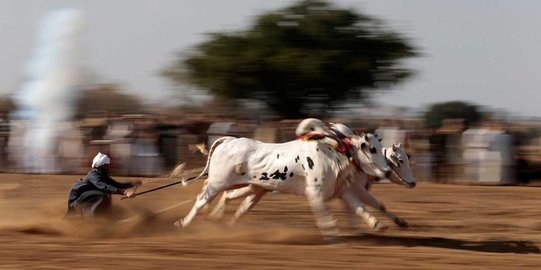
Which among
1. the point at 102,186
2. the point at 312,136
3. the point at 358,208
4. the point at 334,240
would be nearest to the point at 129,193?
the point at 102,186

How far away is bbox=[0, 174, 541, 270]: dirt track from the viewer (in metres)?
10.0

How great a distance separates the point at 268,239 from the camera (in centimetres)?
1214

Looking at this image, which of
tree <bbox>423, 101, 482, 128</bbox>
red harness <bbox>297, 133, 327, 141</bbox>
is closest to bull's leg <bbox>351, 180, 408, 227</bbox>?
red harness <bbox>297, 133, 327, 141</bbox>

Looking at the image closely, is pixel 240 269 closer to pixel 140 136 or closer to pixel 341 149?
pixel 341 149

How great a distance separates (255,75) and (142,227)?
2115 centimetres

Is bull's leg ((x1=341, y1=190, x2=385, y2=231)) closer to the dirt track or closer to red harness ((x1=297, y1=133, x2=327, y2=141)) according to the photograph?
the dirt track

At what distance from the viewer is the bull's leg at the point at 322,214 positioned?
11906 mm

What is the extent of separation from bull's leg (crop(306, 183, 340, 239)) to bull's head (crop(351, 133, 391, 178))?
0.82 metres

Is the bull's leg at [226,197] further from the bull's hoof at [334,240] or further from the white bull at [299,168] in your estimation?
the bull's hoof at [334,240]

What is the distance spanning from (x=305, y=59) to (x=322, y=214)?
20923 millimetres

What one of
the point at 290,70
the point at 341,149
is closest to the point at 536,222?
the point at 341,149

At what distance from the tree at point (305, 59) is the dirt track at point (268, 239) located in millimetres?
15340

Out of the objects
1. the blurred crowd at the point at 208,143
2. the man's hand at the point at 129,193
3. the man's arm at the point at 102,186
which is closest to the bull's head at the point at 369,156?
the man's hand at the point at 129,193

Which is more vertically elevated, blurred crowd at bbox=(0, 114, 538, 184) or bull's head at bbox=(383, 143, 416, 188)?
bull's head at bbox=(383, 143, 416, 188)
